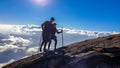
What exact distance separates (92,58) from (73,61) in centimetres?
142

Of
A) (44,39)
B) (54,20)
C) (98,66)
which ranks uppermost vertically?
(54,20)

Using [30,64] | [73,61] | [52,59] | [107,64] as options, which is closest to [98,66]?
[107,64]

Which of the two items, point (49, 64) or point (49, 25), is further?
point (49, 25)

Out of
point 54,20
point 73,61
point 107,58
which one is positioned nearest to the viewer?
point 73,61

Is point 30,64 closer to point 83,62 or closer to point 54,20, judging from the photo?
point 83,62

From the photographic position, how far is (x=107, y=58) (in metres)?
15.7

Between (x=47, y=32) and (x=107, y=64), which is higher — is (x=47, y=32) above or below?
above

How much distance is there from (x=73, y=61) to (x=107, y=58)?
2432 millimetres

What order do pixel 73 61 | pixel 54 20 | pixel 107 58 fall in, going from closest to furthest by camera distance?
pixel 73 61, pixel 107 58, pixel 54 20

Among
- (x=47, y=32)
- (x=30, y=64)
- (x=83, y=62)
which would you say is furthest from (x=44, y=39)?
(x=83, y=62)

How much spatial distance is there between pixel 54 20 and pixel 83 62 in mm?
5186

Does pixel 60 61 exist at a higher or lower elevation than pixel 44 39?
lower

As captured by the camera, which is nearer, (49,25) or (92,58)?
(92,58)

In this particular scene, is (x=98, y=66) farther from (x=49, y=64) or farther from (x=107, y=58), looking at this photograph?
(x=49, y=64)
